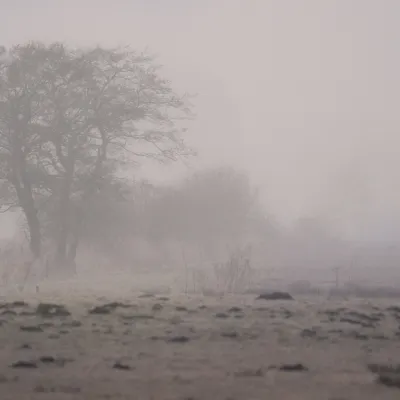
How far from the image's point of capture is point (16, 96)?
2122cm

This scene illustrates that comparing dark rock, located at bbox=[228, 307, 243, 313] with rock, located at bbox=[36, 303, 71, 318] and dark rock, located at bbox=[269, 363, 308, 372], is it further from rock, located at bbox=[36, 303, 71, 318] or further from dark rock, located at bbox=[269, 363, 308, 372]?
dark rock, located at bbox=[269, 363, 308, 372]

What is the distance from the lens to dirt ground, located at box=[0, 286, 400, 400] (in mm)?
3594

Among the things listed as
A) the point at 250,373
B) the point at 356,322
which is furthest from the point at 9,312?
the point at 250,373

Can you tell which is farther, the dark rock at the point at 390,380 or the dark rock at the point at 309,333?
the dark rock at the point at 309,333

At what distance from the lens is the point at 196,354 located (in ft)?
15.8

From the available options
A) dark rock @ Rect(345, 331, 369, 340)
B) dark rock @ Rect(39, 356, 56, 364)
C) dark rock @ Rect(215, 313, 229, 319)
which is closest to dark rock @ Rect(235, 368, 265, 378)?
dark rock @ Rect(39, 356, 56, 364)

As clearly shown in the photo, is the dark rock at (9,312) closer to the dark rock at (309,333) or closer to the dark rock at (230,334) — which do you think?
the dark rock at (230,334)

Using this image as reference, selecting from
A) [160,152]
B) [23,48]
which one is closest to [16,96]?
[23,48]

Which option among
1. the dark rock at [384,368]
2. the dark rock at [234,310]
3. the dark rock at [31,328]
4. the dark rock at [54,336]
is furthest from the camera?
the dark rock at [234,310]

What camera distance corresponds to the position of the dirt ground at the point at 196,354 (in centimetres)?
359

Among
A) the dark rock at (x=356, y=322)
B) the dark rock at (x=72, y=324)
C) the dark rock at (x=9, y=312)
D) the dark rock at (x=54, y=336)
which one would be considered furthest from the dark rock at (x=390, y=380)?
the dark rock at (x=9, y=312)

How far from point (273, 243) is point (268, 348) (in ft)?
103

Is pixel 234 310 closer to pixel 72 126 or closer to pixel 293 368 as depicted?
pixel 293 368

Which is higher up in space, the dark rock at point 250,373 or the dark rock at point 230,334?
the dark rock at point 230,334
